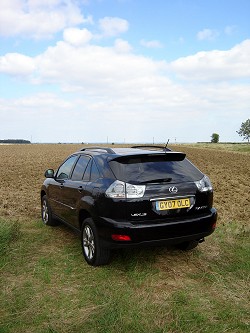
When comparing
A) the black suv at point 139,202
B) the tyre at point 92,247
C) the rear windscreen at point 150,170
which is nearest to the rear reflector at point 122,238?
the black suv at point 139,202

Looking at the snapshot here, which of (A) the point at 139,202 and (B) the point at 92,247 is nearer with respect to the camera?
(A) the point at 139,202

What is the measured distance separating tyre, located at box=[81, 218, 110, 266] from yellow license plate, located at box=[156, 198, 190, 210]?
0.97 metres

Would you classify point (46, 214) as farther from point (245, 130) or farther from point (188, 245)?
point (245, 130)

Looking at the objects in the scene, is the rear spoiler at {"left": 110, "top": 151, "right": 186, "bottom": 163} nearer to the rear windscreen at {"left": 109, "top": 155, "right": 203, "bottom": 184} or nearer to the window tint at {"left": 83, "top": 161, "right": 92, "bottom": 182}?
the rear windscreen at {"left": 109, "top": 155, "right": 203, "bottom": 184}

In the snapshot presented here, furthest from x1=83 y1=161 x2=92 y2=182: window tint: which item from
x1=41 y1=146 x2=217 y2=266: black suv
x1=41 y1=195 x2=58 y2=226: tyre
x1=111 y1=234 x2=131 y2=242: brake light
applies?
x1=41 y1=195 x2=58 y2=226: tyre

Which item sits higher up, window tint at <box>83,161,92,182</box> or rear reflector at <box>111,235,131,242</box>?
window tint at <box>83,161,92,182</box>

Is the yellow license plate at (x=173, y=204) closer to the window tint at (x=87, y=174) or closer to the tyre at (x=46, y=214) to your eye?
the window tint at (x=87, y=174)

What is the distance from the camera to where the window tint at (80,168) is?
5.50m

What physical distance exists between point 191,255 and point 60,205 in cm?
251

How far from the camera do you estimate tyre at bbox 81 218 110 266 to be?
4.67 meters

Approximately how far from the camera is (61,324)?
3.41 metres

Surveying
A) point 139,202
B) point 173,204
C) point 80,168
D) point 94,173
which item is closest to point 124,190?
point 139,202

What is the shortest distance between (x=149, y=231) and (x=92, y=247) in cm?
104

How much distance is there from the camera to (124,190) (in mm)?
4324
